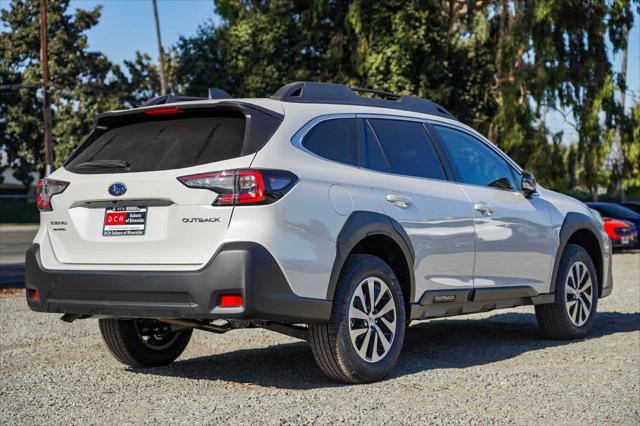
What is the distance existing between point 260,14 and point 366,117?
26.4 m

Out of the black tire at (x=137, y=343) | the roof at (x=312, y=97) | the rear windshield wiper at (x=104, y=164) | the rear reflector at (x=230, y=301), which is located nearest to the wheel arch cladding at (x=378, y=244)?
the rear reflector at (x=230, y=301)

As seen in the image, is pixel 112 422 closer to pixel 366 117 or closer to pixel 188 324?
pixel 188 324

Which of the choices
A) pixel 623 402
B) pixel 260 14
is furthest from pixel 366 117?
pixel 260 14

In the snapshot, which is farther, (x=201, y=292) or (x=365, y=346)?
(x=365, y=346)

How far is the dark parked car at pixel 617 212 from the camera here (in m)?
28.3

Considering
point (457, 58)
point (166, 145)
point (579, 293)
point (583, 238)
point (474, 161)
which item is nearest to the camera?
point (166, 145)

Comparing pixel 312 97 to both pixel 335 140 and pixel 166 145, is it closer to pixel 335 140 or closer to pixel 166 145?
pixel 335 140

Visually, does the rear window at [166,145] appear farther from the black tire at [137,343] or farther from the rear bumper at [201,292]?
the black tire at [137,343]

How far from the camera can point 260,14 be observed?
32.4 m

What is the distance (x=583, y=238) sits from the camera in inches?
364

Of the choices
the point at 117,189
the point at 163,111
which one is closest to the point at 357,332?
the point at 117,189

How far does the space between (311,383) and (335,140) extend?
1.65m

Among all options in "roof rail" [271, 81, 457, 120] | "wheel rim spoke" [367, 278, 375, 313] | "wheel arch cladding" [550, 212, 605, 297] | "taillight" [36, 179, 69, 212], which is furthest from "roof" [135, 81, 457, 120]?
"wheel arch cladding" [550, 212, 605, 297]

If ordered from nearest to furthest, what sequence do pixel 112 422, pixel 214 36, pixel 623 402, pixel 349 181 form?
pixel 112 422
pixel 623 402
pixel 349 181
pixel 214 36
